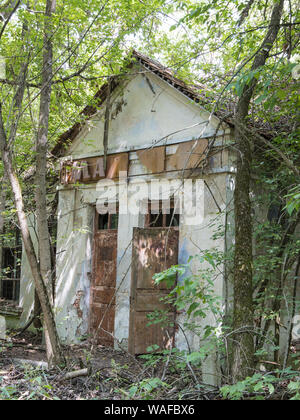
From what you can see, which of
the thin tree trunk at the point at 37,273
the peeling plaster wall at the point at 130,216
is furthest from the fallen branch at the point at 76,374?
the peeling plaster wall at the point at 130,216

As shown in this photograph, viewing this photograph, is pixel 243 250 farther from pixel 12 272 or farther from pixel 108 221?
pixel 12 272

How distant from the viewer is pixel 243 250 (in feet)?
15.1

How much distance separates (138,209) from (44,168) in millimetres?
2057

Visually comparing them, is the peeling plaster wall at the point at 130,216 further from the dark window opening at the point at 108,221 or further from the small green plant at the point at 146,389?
the small green plant at the point at 146,389

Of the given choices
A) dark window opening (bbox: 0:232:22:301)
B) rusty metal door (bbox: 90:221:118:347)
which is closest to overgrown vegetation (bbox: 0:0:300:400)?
rusty metal door (bbox: 90:221:118:347)

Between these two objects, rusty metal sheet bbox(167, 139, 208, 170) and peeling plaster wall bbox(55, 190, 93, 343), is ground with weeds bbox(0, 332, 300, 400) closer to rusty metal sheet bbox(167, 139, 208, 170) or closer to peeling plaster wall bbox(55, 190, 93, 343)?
peeling plaster wall bbox(55, 190, 93, 343)

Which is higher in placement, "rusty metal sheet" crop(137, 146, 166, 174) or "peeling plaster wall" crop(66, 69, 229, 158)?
"peeling plaster wall" crop(66, 69, 229, 158)

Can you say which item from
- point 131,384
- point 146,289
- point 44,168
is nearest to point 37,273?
point 44,168

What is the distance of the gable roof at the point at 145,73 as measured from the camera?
23.8 feet

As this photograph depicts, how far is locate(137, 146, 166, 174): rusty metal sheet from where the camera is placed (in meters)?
7.66

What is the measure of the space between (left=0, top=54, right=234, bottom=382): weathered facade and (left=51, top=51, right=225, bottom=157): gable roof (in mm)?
25

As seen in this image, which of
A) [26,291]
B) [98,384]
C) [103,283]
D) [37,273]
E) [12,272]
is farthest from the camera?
[12,272]
